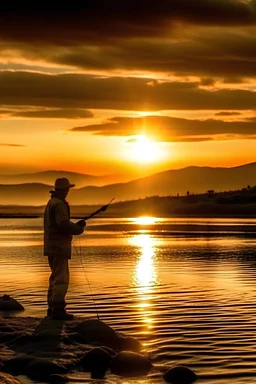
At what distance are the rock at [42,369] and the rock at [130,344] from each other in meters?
1.72

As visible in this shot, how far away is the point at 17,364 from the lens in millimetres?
13453

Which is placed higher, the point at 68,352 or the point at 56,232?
the point at 56,232

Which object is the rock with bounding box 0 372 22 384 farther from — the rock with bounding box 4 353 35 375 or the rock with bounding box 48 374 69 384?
the rock with bounding box 4 353 35 375

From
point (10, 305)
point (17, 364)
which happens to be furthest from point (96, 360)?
point (10, 305)

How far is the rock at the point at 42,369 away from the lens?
42.1 feet

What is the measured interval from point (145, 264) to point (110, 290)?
11.3 meters

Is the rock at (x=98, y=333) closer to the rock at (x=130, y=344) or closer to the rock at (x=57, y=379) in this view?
the rock at (x=130, y=344)

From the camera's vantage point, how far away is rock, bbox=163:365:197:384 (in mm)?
12320

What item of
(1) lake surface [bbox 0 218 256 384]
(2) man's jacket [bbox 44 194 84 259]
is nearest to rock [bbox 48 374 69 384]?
(1) lake surface [bbox 0 218 256 384]

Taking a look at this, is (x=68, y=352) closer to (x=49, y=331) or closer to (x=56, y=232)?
(x=49, y=331)

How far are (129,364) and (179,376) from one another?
106 cm

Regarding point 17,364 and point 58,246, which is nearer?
point 17,364

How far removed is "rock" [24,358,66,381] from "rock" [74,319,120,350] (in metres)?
1.83

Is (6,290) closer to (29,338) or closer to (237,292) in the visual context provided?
(237,292)
